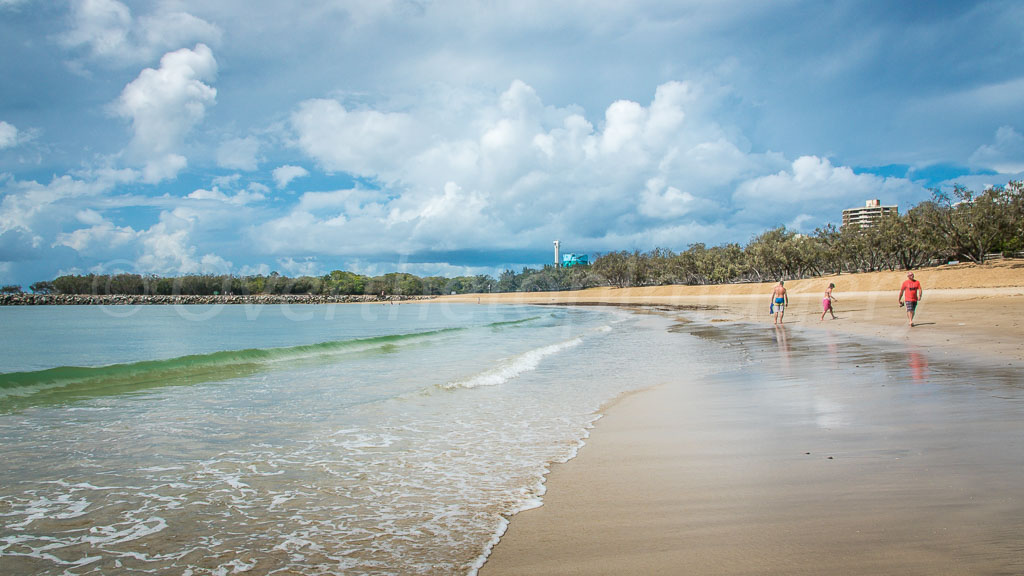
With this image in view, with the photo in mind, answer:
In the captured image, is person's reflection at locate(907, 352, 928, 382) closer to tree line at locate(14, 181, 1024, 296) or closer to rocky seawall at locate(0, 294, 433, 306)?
tree line at locate(14, 181, 1024, 296)

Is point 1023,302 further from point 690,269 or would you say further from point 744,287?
point 690,269

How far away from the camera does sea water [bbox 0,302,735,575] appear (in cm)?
358

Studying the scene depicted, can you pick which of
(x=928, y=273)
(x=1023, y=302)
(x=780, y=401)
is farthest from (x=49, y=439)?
(x=928, y=273)

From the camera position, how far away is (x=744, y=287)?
239ft

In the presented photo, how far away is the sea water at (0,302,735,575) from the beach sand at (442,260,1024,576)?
546 mm

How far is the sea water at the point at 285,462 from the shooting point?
11.7 feet

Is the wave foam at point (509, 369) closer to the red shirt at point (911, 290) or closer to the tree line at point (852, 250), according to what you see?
the red shirt at point (911, 290)

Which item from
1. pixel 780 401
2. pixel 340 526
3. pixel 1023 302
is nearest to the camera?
pixel 340 526

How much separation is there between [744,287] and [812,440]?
73.1 m

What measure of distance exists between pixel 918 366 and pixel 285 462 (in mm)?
11215

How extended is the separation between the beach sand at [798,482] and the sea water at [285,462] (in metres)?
0.55

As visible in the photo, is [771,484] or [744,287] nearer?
[771,484]

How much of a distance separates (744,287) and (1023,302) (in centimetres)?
5009

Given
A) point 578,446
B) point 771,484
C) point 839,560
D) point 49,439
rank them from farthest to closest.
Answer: point 49,439
point 578,446
point 771,484
point 839,560
